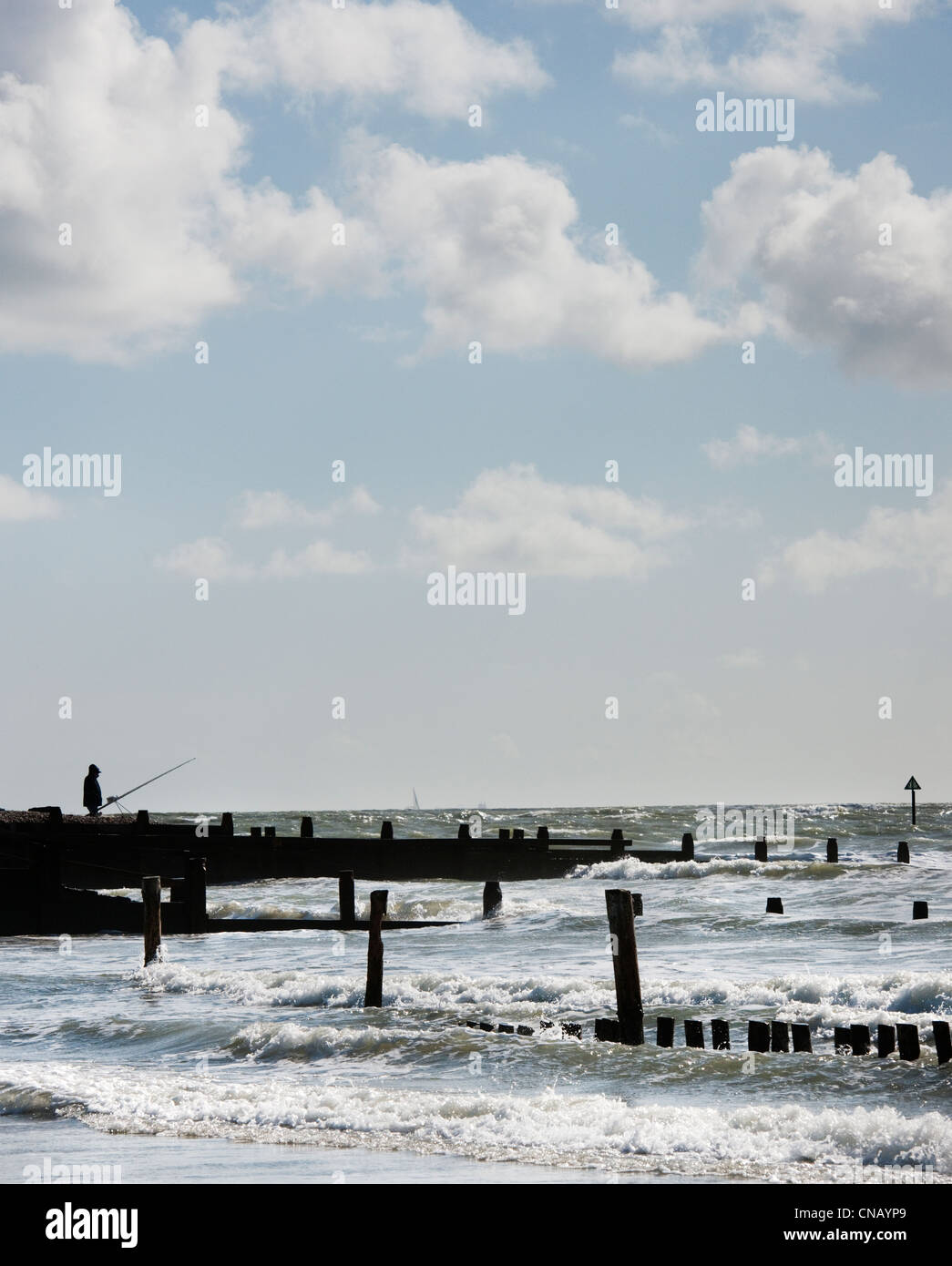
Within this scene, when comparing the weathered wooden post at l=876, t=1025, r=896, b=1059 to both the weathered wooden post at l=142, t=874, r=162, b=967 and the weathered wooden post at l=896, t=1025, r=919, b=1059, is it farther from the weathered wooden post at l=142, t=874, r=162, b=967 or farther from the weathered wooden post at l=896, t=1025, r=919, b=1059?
the weathered wooden post at l=142, t=874, r=162, b=967

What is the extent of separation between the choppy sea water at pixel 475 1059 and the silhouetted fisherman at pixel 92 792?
31.5 ft

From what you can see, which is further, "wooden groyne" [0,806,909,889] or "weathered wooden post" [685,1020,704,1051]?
"wooden groyne" [0,806,909,889]

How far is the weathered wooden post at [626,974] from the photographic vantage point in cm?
1817

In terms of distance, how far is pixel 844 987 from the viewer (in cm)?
2136

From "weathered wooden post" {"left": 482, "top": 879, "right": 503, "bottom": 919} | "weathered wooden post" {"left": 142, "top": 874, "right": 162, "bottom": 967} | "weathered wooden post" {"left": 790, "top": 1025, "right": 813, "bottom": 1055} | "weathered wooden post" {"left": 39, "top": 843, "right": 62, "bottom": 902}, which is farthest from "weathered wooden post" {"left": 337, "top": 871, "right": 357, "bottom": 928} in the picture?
"weathered wooden post" {"left": 790, "top": 1025, "right": 813, "bottom": 1055}

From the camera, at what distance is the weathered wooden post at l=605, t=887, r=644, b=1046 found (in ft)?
59.6

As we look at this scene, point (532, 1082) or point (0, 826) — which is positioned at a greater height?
point (0, 826)

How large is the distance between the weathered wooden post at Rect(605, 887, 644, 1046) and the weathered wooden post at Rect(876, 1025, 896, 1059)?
2983mm

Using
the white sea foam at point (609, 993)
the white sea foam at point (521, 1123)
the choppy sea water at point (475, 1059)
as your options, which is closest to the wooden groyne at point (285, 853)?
the choppy sea water at point (475, 1059)
